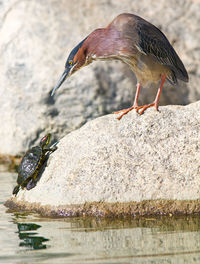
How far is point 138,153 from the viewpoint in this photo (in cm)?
582

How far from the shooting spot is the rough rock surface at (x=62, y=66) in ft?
30.8

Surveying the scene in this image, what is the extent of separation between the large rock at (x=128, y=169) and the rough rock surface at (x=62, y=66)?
3.17m

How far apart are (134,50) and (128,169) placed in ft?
4.78

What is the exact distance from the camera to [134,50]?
6.41 metres

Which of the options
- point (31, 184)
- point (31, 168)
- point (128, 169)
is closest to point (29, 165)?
point (31, 168)

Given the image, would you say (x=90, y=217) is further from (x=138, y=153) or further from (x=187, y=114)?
(x=187, y=114)

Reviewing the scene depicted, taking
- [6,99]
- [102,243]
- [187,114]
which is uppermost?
[6,99]

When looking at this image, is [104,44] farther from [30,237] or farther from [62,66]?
[62,66]

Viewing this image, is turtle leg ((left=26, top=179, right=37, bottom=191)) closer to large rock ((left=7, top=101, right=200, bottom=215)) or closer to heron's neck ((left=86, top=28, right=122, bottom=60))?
large rock ((left=7, top=101, right=200, bottom=215))

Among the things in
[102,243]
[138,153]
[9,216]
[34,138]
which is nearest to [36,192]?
[9,216]

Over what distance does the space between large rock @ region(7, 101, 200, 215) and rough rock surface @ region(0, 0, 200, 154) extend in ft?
10.4

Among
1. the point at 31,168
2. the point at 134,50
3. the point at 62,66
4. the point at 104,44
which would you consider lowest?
the point at 31,168

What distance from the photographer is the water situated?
159 inches

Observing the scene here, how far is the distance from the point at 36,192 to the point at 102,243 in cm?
168
